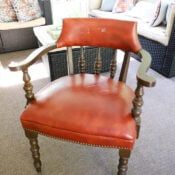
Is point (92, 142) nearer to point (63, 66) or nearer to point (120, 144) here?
point (120, 144)

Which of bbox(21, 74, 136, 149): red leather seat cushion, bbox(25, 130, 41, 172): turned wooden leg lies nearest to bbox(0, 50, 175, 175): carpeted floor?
bbox(25, 130, 41, 172): turned wooden leg

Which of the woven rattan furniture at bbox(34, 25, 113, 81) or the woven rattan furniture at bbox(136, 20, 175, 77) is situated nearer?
the woven rattan furniture at bbox(34, 25, 113, 81)

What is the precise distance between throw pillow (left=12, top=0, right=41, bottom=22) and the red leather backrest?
200cm

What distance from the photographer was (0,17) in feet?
9.55

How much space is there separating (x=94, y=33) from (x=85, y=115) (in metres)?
0.56

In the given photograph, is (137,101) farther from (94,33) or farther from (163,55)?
(163,55)

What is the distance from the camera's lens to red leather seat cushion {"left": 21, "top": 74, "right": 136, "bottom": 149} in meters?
0.90

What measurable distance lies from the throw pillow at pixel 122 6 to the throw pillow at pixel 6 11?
1.71 metres

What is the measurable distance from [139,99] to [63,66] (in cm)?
130

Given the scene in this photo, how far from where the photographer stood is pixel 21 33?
2.94 meters

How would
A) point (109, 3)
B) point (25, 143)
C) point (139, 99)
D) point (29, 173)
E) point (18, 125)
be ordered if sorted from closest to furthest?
point (139, 99)
point (29, 173)
point (25, 143)
point (18, 125)
point (109, 3)

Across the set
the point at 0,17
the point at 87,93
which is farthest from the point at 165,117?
the point at 0,17

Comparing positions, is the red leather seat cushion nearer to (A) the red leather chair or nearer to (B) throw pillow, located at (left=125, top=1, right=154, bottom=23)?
(A) the red leather chair

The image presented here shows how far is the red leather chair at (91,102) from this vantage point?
901 mm
